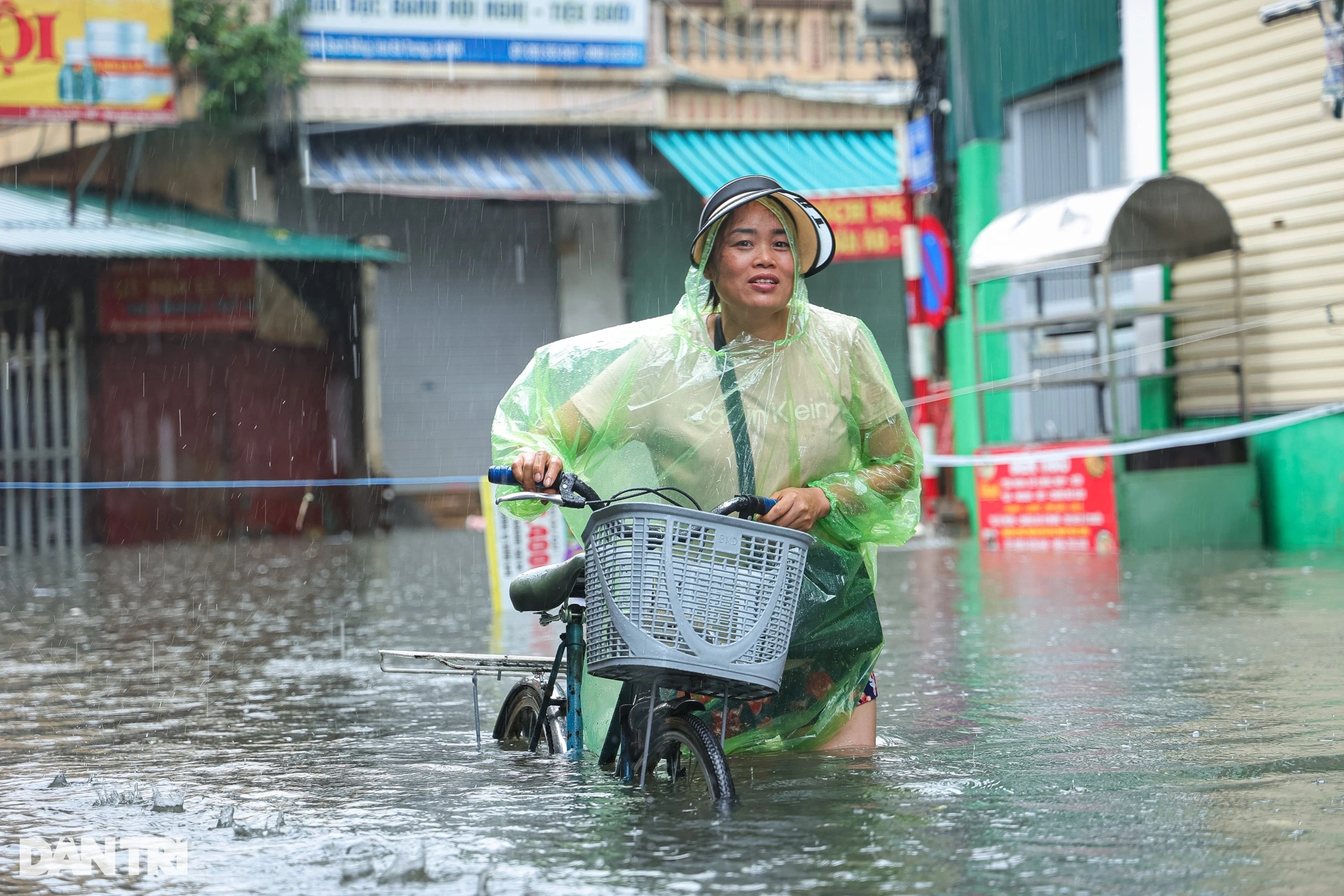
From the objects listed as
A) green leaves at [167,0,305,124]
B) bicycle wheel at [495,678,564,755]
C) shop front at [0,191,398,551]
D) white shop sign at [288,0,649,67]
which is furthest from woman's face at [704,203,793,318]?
white shop sign at [288,0,649,67]

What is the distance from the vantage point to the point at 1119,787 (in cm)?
479

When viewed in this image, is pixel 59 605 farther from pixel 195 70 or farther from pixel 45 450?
pixel 195 70

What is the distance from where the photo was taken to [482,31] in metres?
23.5

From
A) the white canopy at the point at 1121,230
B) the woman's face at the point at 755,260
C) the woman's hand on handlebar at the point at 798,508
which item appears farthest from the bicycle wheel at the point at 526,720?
the white canopy at the point at 1121,230

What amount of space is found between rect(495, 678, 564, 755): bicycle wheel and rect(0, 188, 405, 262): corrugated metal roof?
46.7 ft

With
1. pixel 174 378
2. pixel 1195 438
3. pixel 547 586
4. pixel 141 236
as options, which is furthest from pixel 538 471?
pixel 174 378

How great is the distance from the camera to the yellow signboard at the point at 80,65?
19656 millimetres

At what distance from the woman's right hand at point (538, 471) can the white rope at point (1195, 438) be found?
31.2ft

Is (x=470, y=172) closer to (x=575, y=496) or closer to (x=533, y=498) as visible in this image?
(x=533, y=498)

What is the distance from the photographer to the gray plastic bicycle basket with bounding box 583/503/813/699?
13.7 feet

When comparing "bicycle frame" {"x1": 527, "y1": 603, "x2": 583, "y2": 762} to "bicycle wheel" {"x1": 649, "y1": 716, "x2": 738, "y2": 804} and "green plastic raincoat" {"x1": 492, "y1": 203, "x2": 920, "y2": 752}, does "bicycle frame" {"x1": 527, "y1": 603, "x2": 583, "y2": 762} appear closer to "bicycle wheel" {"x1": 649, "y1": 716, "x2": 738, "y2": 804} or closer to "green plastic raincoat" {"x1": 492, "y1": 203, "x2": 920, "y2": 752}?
"green plastic raincoat" {"x1": 492, "y1": 203, "x2": 920, "y2": 752}

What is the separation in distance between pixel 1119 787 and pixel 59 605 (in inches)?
371

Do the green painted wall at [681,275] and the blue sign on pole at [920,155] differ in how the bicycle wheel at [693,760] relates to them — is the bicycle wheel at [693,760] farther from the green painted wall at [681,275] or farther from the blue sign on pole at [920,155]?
the green painted wall at [681,275]

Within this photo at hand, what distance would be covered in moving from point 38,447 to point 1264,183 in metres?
14.2
